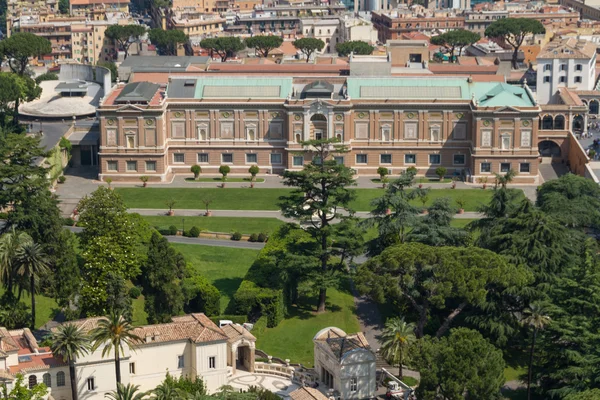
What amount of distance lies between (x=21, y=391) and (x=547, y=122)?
357ft

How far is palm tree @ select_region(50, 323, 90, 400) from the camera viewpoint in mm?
93188

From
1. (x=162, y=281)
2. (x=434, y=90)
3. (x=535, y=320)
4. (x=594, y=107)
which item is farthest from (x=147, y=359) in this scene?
(x=594, y=107)

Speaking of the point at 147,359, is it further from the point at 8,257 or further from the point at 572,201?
the point at 572,201

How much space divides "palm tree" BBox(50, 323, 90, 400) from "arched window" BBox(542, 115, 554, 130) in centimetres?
9979

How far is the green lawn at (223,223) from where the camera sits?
142000 mm

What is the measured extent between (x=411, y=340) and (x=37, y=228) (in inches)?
1451

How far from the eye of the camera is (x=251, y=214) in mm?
148500

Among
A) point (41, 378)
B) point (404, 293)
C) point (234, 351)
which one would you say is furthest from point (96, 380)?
point (404, 293)

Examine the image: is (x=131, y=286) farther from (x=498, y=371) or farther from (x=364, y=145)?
(x=364, y=145)

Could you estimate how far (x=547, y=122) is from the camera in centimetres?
17875

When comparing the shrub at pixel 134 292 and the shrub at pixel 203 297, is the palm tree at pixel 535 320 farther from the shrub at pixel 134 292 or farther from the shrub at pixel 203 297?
the shrub at pixel 134 292

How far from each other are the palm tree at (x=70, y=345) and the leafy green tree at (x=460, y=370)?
25.4 metres

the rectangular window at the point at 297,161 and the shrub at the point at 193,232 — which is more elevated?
the rectangular window at the point at 297,161

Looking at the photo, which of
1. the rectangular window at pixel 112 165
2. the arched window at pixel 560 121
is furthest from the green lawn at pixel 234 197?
the arched window at pixel 560 121
